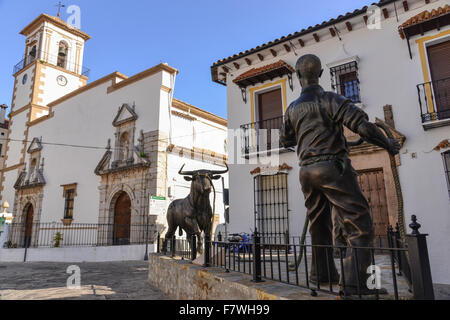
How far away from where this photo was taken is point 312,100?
2.79 meters

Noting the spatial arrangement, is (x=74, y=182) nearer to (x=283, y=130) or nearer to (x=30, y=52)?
(x=30, y=52)

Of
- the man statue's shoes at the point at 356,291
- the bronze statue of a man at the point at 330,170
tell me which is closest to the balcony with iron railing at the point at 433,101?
the bronze statue of a man at the point at 330,170

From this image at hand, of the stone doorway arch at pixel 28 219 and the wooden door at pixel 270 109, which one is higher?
the wooden door at pixel 270 109

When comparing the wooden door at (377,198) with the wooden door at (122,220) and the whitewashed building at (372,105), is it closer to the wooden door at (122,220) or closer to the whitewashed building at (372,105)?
the whitewashed building at (372,105)

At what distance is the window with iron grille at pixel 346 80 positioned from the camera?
848cm

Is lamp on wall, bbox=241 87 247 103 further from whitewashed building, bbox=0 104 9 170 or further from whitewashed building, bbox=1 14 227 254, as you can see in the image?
whitewashed building, bbox=0 104 9 170

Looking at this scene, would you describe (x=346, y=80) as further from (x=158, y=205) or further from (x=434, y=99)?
(x=158, y=205)

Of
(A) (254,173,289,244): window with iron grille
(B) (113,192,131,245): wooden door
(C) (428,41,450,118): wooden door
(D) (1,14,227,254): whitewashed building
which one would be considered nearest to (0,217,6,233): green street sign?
(D) (1,14,227,254): whitewashed building

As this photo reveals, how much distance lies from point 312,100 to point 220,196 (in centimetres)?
1338

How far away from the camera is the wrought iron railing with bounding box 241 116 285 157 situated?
947cm

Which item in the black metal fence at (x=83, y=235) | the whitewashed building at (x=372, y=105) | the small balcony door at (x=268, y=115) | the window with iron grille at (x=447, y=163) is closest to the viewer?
the window with iron grille at (x=447, y=163)

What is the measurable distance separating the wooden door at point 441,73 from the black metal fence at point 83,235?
32.3 feet

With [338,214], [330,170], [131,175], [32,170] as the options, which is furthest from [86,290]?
[32,170]
